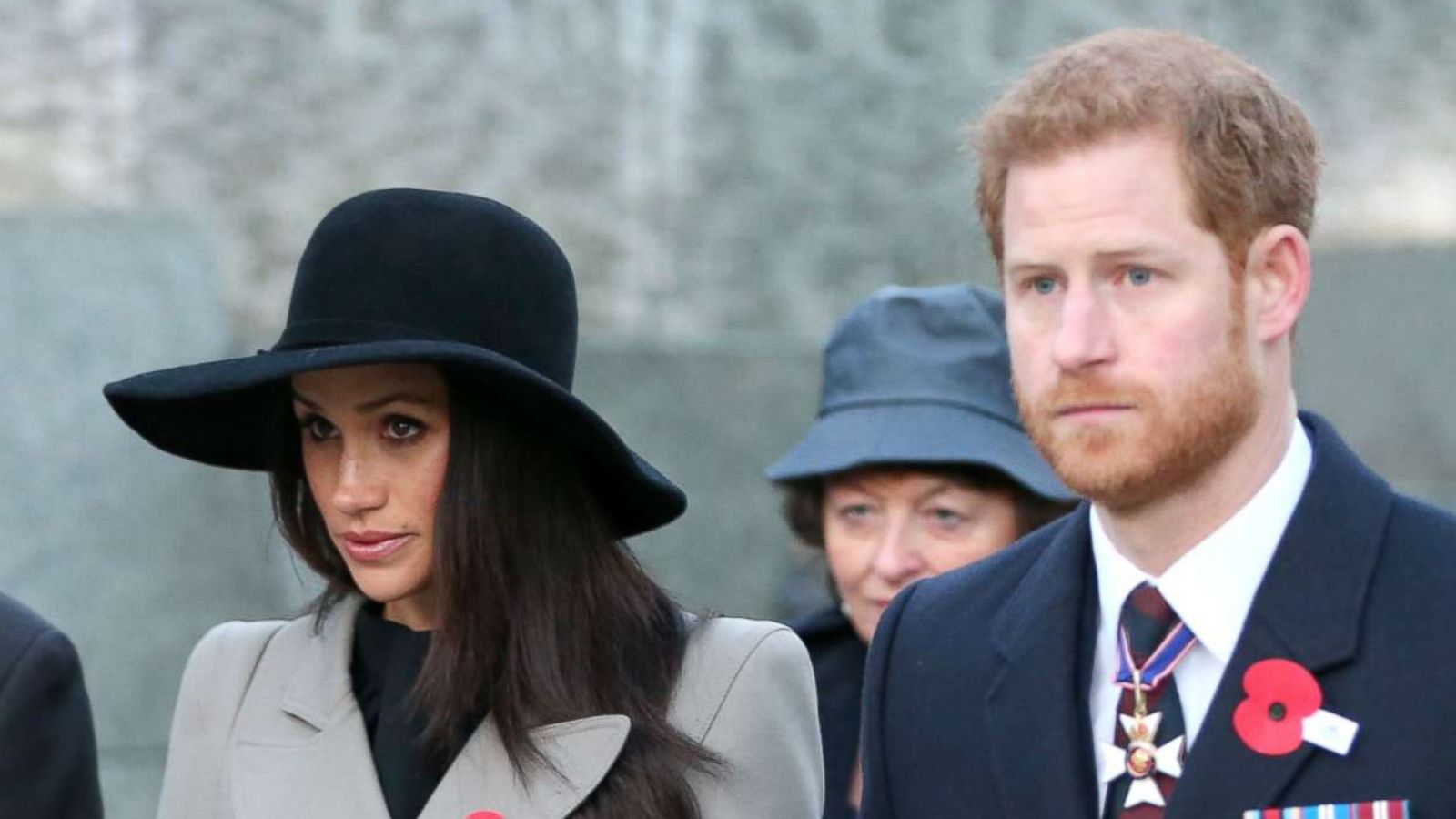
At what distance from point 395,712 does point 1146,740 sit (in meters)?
1.21

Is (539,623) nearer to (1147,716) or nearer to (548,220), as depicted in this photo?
(1147,716)

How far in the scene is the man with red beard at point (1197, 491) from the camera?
8.88 feet

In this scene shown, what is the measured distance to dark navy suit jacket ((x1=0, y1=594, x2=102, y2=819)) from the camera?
3525 millimetres

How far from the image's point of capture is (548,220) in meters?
7.36

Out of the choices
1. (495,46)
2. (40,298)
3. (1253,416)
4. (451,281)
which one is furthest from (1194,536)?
(495,46)

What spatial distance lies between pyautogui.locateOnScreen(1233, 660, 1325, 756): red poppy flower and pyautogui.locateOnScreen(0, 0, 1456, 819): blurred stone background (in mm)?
3981

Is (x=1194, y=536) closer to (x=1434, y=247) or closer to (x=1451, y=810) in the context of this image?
(x=1451, y=810)

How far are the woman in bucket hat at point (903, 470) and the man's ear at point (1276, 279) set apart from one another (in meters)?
1.55

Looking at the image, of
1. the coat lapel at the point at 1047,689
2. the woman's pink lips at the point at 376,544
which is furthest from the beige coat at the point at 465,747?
the coat lapel at the point at 1047,689

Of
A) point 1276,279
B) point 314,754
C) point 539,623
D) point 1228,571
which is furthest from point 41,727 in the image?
point 1276,279

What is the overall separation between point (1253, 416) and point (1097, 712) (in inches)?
16.2

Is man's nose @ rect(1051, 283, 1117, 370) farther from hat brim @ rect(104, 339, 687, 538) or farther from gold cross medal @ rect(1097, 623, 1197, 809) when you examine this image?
hat brim @ rect(104, 339, 687, 538)

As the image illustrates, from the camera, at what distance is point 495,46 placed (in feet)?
24.0

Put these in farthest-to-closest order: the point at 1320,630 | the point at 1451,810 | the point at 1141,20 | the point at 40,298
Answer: the point at 1141,20, the point at 40,298, the point at 1320,630, the point at 1451,810
